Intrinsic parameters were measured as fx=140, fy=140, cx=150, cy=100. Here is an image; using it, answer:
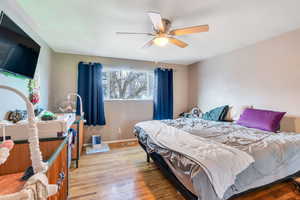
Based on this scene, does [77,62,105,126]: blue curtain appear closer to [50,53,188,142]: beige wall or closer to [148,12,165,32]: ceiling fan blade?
[50,53,188,142]: beige wall

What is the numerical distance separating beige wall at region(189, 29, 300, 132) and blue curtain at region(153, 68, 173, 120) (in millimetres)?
1027

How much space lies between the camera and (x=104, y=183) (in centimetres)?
205

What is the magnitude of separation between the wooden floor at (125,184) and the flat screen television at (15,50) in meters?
1.68

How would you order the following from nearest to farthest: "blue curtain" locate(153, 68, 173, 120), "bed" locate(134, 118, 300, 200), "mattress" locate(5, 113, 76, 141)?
"bed" locate(134, 118, 300, 200) < "mattress" locate(5, 113, 76, 141) < "blue curtain" locate(153, 68, 173, 120)

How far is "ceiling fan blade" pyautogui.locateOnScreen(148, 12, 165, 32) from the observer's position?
1575mm

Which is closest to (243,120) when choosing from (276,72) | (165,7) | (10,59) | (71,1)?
(276,72)

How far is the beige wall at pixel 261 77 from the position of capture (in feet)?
7.70

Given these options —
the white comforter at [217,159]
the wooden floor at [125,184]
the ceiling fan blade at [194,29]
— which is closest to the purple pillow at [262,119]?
the wooden floor at [125,184]

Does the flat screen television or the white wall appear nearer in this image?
the flat screen television

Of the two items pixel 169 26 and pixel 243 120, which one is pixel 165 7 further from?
pixel 243 120

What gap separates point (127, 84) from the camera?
4145mm

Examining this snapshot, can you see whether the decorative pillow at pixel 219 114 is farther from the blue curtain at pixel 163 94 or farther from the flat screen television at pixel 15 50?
the flat screen television at pixel 15 50

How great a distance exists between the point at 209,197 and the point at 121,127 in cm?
309

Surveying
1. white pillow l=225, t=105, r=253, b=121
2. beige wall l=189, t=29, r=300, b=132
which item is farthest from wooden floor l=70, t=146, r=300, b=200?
white pillow l=225, t=105, r=253, b=121
